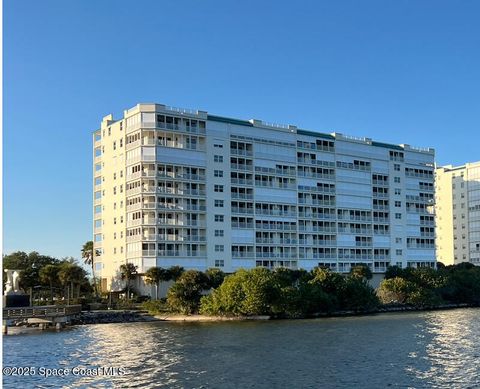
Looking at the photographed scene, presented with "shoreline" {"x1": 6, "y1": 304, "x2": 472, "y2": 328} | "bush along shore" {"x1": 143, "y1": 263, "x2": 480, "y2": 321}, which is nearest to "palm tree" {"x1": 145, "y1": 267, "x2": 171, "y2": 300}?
"bush along shore" {"x1": 143, "y1": 263, "x2": 480, "y2": 321}

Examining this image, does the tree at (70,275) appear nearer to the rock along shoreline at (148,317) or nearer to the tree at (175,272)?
the rock along shoreline at (148,317)

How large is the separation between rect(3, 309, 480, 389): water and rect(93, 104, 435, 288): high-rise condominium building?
5029 cm

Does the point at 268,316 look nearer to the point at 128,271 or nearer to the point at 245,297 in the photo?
the point at 245,297

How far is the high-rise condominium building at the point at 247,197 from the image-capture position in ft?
450

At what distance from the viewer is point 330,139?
541 feet

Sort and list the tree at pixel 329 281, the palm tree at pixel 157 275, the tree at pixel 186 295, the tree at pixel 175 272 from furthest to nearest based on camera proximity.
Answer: the tree at pixel 175 272 < the palm tree at pixel 157 275 < the tree at pixel 329 281 < the tree at pixel 186 295

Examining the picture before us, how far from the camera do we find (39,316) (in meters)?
86.1

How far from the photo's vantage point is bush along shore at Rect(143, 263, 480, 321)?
103 m

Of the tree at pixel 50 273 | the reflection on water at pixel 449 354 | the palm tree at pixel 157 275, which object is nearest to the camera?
the reflection on water at pixel 449 354

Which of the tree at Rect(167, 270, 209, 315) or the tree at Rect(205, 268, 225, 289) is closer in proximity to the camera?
the tree at Rect(167, 270, 209, 315)

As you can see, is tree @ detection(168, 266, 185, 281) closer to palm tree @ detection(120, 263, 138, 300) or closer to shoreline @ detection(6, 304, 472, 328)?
palm tree @ detection(120, 263, 138, 300)

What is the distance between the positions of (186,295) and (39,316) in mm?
29150

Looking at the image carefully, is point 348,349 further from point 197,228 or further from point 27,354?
point 197,228

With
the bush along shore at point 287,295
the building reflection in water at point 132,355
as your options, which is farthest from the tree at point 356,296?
the building reflection in water at point 132,355
